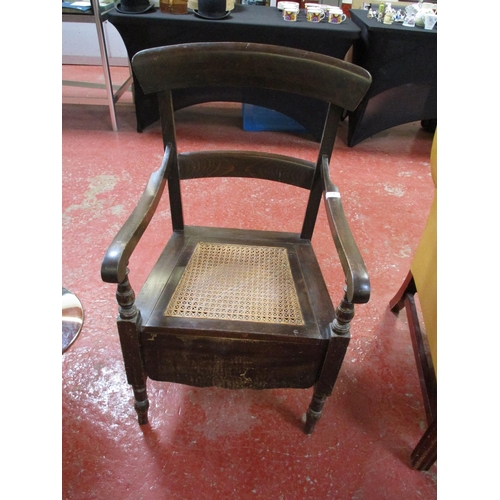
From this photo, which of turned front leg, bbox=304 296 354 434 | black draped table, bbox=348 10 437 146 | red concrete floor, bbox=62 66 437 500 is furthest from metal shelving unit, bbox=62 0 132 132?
turned front leg, bbox=304 296 354 434

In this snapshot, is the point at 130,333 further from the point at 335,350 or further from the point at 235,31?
the point at 235,31

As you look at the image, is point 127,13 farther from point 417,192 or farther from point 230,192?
point 417,192

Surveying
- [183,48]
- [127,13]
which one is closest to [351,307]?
[183,48]

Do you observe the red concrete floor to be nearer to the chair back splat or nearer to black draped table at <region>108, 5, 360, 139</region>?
the chair back splat

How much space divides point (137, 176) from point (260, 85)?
1.51m

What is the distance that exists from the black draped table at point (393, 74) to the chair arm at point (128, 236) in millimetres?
2158

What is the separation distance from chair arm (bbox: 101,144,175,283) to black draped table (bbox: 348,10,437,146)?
84.9 inches

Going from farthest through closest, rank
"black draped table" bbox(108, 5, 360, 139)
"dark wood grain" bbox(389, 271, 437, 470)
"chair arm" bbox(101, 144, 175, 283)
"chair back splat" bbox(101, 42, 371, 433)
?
"black draped table" bbox(108, 5, 360, 139)
"dark wood grain" bbox(389, 271, 437, 470)
"chair back splat" bbox(101, 42, 371, 433)
"chair arm" bbox(101, 144, 175, 283)

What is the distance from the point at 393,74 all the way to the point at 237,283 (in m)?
2.27

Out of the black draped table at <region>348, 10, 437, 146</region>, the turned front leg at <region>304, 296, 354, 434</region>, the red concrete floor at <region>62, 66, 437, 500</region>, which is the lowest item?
the red concrete floor at <region>62, 66, 437, 500</region>

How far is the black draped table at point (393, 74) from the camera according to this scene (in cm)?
240

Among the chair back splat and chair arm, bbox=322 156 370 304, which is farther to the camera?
the chair back splat

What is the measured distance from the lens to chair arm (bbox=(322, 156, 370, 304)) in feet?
2.30

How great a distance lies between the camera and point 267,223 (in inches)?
78.4
